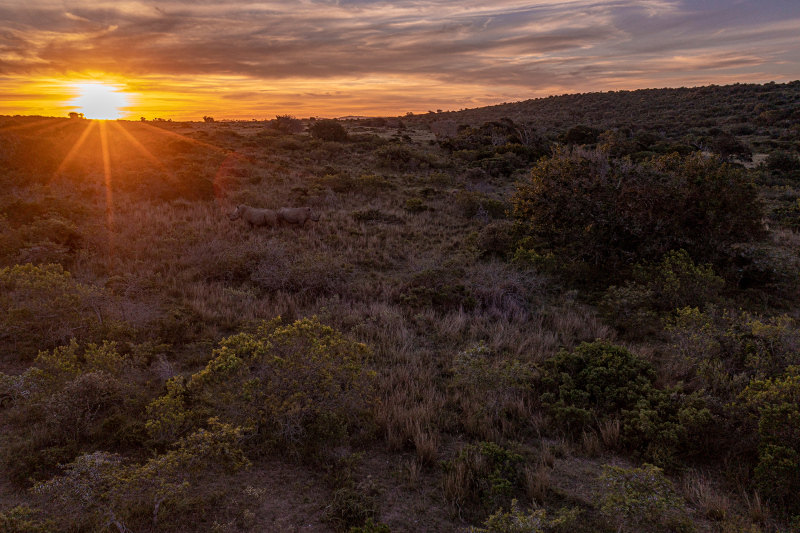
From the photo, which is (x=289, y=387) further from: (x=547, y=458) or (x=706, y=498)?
(x=706, y=498)

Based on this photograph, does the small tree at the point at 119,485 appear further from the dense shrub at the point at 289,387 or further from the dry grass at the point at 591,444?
the dry grass at the point at 591,444

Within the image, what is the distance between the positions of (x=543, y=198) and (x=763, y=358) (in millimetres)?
6932

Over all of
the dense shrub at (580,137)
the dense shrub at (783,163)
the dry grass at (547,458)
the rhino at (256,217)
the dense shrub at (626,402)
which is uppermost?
the dense shrub at (580,137)

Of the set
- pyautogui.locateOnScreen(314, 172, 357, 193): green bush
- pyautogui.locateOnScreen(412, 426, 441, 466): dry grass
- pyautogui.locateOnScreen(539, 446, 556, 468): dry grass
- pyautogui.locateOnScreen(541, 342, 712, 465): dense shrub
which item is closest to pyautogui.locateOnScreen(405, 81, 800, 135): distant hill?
pyautogui.locateOnScreen(314, 172, 357, 193): green bush

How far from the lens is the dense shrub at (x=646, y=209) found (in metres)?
9.12

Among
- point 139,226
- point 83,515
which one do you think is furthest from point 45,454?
point 139,226

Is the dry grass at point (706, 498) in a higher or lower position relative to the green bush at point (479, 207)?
lower

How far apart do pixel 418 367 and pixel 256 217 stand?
981 cm

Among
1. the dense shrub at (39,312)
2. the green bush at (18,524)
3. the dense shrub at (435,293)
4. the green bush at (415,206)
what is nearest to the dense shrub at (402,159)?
the green bush at (415,206)

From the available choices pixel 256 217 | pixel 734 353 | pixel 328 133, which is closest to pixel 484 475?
pixel 734 353

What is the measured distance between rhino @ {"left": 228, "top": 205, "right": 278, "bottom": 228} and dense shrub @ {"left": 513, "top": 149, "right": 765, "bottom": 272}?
9.27 m

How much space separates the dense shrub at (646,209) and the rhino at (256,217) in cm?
927

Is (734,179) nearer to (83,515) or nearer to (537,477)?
(537,477)

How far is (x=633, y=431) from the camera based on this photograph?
456cm
